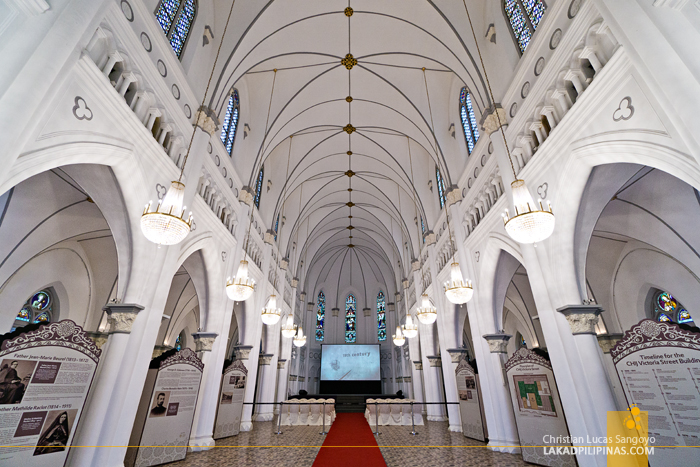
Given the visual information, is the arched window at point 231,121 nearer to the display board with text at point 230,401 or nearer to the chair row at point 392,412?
A: the display board with text at point 230,401

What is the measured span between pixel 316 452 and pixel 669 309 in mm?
11273

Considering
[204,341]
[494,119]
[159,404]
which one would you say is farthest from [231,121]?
[159,404]

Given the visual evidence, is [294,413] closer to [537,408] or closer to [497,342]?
[497,342]

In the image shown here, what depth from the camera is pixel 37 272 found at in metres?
9.79

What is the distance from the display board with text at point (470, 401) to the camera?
9160 millimetres

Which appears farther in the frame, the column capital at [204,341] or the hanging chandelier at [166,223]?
the column capital at [204,341]

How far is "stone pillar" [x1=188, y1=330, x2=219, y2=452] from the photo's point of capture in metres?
8.41

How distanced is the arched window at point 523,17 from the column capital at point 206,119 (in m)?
7.95

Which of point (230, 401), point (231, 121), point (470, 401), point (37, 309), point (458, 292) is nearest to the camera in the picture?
point (458, 292)

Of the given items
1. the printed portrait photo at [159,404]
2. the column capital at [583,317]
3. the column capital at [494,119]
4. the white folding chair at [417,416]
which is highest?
the column capital at [494,119]

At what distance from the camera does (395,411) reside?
13680mm

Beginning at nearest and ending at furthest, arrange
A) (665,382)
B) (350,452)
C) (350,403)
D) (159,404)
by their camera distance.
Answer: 1. (665,382)
2. (159,404)
3. (350,452)
4. (350,403)

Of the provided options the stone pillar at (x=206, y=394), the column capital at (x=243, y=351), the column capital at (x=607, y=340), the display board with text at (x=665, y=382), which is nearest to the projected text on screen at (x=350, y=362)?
the column capital at (x=243, y=351)

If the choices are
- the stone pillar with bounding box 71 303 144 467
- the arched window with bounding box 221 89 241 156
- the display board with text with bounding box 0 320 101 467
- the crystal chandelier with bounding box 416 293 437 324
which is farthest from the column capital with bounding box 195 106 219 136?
the crystal chandelier with bounding box 416 293 437 324
